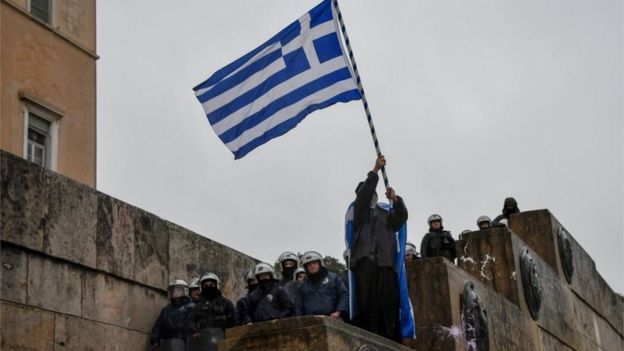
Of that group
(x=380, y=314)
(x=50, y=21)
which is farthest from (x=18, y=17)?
(x=380, y=314)

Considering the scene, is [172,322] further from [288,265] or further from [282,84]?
[282,84]

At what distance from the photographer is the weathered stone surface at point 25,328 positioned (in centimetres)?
882

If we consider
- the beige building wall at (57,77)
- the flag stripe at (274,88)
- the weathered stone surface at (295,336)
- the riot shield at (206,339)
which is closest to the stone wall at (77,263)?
the riot shield at (206,339)

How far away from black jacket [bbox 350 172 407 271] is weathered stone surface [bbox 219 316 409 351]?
1.66 metres

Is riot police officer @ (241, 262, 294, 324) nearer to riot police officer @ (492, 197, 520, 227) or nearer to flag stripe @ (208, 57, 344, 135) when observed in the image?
flag stripe @ (208, 57, 344, 135)

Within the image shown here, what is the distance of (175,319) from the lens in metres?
10.4

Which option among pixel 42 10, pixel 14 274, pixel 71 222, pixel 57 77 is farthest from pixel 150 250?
pixel 42 10

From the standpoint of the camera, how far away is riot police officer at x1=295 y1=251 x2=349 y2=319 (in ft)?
29.9

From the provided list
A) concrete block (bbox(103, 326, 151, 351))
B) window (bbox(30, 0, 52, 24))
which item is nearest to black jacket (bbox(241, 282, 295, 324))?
concrete block (bbox(103, 326, 151, 351))

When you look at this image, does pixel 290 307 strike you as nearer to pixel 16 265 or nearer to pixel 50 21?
pixel 16 265

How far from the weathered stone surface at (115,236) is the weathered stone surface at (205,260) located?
0.74 meters

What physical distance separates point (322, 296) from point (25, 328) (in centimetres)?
248

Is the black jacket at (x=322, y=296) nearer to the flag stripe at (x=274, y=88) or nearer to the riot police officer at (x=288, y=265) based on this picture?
the riot police officer at (x=288, y=265)

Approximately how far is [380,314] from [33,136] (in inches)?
470
